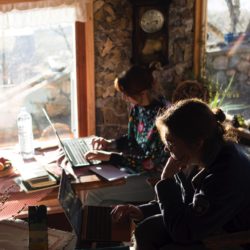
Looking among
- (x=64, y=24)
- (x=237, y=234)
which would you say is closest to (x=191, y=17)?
(x=64, y=24)

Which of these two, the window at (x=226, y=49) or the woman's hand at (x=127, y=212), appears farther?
the window at (x=226, y=49)

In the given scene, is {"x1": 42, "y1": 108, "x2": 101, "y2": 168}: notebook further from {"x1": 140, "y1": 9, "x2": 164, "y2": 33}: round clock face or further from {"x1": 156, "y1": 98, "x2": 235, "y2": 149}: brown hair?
{"x1": 140, "y1": 9, "x2": 164, "y2": 33}: round clock face

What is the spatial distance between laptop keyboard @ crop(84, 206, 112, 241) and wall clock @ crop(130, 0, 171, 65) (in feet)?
5.36

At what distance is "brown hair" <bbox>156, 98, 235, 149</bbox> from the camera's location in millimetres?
1648

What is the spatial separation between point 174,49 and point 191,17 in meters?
0.27

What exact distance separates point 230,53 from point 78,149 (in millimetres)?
1598

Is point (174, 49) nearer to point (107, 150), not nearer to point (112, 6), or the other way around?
point (112, 6)

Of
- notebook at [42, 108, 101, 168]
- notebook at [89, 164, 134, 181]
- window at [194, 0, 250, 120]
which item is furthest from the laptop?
window at [194, 0, 250, 120]

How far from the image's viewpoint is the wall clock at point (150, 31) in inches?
132

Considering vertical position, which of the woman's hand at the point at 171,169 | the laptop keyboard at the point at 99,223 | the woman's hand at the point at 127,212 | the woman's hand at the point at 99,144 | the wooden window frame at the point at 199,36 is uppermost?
the wooden window frame at the point at 199,36

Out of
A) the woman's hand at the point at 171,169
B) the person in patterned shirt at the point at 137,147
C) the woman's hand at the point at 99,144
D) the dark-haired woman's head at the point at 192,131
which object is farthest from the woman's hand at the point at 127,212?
the woman's hand at the point at 99,144

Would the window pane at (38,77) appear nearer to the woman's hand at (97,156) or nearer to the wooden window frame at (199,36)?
the wooden window frame at (199,36)

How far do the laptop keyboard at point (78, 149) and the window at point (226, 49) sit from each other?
1287 millimetres

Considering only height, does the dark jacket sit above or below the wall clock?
below
